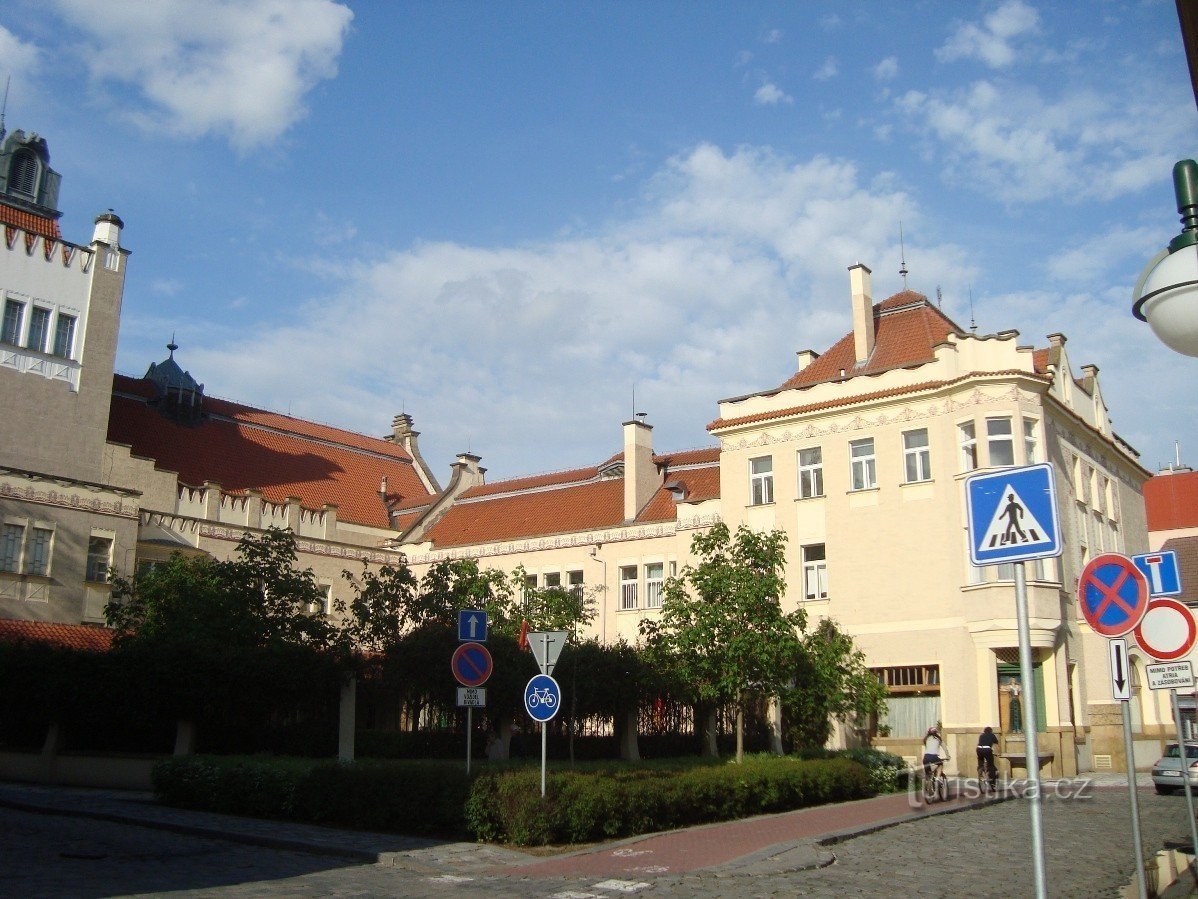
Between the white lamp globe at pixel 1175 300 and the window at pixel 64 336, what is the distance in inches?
1561

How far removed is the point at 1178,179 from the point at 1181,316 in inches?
33.8

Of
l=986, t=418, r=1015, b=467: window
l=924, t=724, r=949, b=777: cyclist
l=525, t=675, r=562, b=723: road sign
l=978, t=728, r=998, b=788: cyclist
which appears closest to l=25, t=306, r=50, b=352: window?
l=525, t=675, r=562, b=723: road sign

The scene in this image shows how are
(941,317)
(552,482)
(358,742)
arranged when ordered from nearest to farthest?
(358,742)
(941,317)
(552,482)

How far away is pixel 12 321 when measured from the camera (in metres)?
37.0

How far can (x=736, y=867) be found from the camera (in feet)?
46.6

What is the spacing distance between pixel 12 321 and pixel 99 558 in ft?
28.6

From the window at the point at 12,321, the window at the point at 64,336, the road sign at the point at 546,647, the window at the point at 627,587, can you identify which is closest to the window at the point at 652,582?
the window at the point at 627,587

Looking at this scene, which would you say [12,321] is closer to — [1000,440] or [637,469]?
[637,469]

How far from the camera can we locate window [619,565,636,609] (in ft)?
140

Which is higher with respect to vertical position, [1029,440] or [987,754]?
[1029,440]


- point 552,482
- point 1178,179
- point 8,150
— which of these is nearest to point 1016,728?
point 552,482

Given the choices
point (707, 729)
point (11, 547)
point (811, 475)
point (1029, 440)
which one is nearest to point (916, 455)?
point (1029, 440)

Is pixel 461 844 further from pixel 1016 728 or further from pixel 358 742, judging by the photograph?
pixel 1016 728

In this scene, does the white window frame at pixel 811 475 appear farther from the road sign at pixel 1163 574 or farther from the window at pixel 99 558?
the window at pixel 99 558
